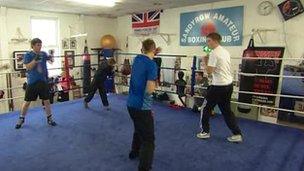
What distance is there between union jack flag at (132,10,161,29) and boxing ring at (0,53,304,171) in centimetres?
354

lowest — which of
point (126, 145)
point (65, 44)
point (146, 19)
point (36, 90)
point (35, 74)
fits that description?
point (126, 145)

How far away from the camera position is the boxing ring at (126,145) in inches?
112

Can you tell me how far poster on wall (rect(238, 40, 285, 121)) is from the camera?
17.0 feet

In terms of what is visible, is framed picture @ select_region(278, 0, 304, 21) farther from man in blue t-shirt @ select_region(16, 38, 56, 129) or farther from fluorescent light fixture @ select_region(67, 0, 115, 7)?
man in blue t-shirt @ select_region(16, 38, 56, 129)

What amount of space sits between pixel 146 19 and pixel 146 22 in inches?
3.3

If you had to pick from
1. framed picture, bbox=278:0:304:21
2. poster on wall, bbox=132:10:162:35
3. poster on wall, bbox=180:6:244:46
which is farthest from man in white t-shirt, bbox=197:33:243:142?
poster on wall, bbox=132:10:162:35

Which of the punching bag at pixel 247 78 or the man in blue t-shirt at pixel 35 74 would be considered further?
the punching bag at pixel 247 78

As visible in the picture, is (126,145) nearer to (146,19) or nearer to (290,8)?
(290,8)

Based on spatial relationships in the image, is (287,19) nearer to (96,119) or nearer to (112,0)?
(112,0)

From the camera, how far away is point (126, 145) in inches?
133

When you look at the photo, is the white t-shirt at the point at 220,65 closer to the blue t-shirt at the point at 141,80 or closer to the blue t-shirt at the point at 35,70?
the blue t-shirt at the point at 141,80

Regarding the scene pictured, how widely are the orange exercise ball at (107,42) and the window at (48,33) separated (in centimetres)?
131

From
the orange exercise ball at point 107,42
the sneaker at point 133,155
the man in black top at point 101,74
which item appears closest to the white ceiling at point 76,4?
the orange exercise ball at point 107,42

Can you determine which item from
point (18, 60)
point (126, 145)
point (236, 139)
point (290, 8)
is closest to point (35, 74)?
point (126, 145)
